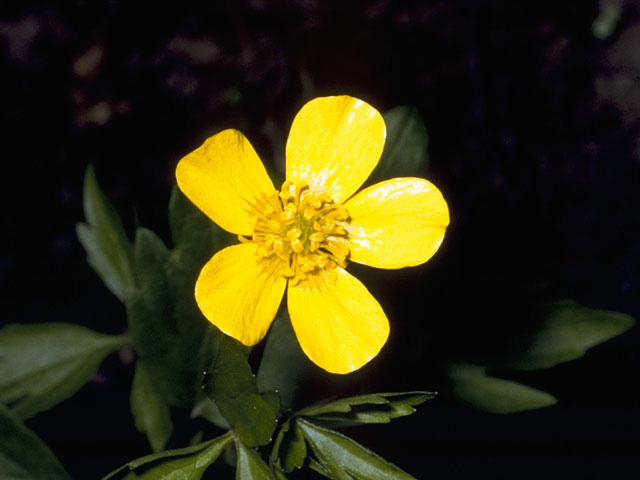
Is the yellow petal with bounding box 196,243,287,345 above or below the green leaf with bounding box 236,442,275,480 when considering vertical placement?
above

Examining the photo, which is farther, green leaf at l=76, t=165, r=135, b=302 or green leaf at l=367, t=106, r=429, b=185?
green leaf at l=76, t=165, r=135, b=302

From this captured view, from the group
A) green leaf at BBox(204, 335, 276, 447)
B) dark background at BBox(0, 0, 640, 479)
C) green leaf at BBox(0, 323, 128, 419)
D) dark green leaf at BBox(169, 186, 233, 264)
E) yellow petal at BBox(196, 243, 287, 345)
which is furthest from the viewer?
dark background at BBox(0, 0, 640, 479)

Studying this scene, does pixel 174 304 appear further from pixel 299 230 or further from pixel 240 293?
pixel 299 230

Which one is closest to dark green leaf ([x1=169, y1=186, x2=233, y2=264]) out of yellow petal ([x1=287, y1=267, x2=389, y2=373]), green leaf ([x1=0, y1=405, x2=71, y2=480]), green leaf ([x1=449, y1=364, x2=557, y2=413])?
yellow petal ([x1=287, y1=267, x2=389, y2=373])

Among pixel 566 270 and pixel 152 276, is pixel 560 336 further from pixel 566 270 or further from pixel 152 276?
pixel 152 276

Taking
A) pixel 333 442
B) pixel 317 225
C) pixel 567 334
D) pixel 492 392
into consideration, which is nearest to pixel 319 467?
pixel 333 442

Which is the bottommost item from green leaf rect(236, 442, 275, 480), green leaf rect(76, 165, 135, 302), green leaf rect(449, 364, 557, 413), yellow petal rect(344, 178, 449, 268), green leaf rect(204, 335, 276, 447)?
green leaf rect(449, 364, 557, 413)

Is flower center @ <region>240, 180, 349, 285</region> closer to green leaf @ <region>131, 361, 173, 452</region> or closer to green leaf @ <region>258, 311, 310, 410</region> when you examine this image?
green leaf @ <region>258, 311, 310, 410</region>

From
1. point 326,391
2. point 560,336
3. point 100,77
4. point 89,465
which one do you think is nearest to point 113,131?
point 100,77
